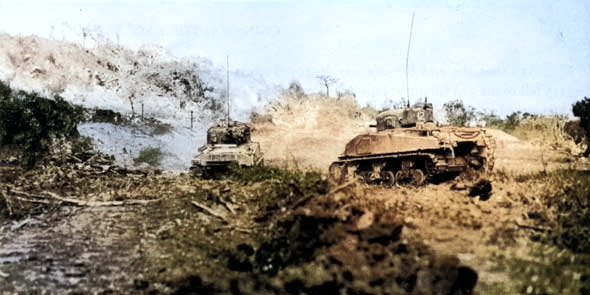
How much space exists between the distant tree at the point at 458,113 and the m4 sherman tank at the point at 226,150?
2.70m

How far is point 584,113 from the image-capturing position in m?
6.57

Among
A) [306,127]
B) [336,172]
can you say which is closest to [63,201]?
[306,127]

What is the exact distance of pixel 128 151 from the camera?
727cm

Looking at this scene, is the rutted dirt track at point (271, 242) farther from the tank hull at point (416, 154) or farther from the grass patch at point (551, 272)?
the tank hull at point (416, 154)

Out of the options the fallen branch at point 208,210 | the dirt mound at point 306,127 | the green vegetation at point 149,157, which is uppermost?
the dirt mound at point 306,127

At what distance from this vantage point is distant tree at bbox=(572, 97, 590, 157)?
6.51 m

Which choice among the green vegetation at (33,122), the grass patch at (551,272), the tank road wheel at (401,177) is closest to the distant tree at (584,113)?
the grass patch at (551,272)

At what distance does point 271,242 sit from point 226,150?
340 centimetres

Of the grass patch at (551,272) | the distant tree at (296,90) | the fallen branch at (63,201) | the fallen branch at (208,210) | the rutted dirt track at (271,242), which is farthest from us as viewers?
the distant tree at (296,90)

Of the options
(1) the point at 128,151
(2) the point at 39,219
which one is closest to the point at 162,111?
(1) the point at 128,151

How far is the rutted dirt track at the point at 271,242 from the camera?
5559 millimetres

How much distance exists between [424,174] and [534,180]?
2.56 m

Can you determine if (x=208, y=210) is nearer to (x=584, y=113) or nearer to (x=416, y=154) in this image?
(x=416, y=154)

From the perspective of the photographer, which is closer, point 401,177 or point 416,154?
point 416,154
